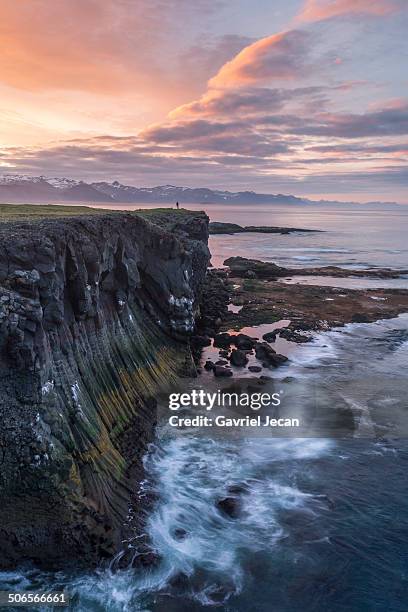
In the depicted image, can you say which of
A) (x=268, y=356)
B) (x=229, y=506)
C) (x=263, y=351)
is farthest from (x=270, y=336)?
(x=229, y=506)

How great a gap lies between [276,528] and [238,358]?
68.3 feet

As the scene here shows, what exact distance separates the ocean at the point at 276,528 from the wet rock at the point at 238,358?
868cm

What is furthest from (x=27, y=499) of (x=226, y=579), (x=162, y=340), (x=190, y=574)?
(x=162, y=340)

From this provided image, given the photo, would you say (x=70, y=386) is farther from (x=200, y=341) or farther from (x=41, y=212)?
(x=200, y=341)

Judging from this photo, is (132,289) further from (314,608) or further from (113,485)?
(314,608)

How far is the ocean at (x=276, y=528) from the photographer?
1702 centimetres

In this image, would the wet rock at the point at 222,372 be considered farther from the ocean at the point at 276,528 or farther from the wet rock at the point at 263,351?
the ocean at the point at 276,528

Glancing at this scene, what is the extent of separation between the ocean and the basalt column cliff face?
1460mm

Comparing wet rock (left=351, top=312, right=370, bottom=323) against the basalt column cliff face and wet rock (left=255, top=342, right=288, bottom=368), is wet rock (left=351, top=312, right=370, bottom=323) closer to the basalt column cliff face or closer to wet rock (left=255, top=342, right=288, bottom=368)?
wet rock (left=255, top=342, right=288, bottom=368)

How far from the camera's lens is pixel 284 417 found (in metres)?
31.6

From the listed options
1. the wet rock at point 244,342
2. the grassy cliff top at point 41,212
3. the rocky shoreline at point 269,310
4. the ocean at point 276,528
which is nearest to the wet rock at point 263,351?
the rocky shoreline at point 269,310

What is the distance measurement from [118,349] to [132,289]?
21.2ft

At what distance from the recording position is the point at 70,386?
2250 cm

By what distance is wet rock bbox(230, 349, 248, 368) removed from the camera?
133 feet
